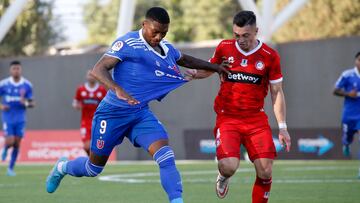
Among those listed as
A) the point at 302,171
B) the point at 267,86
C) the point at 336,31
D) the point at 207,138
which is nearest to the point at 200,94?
the point at 207,138

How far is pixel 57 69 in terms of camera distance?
32.7 metres

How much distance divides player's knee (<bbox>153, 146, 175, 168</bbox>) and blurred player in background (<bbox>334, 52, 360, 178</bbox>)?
1004 centimetres

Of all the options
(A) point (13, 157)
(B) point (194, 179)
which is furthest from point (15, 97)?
(B) point (194, 179)

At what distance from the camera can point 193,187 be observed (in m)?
16.0

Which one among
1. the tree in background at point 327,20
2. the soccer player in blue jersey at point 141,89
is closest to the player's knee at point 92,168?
the soccer player in blue jersey at point 141,89

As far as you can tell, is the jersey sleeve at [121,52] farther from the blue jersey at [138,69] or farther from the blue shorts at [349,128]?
the blue shorts at [349,128]

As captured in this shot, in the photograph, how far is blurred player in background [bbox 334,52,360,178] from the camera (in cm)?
2000

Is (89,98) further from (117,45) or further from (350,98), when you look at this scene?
(117,45)

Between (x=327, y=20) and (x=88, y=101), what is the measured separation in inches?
1428

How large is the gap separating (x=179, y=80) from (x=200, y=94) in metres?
18.7

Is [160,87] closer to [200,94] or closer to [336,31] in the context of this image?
[200,94]

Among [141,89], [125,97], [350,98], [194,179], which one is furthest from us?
[350,98]

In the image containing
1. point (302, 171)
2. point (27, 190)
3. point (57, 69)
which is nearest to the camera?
point (27, 190)

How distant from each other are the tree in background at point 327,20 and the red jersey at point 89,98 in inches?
1327
